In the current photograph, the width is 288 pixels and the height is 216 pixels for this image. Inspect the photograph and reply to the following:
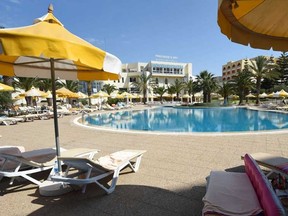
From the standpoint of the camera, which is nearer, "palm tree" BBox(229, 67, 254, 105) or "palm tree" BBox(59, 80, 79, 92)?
"palm tree" BBox(229, 67, 254, 105)

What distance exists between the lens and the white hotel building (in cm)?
6112

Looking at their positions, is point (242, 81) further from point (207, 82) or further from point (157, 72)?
point (157, 72)

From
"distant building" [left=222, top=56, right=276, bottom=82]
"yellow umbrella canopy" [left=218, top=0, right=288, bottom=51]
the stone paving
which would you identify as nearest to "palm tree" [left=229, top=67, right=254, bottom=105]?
the stone paving

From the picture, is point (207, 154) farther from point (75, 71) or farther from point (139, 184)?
point (75, 71)

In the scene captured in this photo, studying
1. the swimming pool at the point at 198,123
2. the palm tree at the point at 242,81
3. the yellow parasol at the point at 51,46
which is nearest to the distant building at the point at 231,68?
the palm tree at the point at 242,81

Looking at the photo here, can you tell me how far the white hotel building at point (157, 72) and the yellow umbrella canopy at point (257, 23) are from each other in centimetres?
5745

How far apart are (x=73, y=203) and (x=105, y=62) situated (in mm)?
2183

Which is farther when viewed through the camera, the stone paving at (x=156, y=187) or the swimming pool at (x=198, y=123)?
the swimming pool at (x=198, y=123)

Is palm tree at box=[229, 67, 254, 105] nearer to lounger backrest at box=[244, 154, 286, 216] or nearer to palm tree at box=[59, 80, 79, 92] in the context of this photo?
palm tree at box=[59, 80, 79, 92]

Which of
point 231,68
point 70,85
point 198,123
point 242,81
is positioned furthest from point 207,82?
point 231,68

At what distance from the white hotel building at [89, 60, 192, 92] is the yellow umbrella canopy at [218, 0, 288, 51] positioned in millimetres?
57449

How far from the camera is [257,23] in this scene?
285 cm

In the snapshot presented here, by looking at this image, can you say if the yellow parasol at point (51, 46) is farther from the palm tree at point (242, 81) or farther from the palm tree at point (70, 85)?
the palm tree at point (242, 81)

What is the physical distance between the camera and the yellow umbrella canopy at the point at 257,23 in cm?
250
